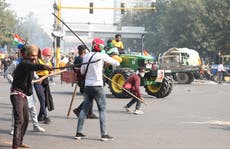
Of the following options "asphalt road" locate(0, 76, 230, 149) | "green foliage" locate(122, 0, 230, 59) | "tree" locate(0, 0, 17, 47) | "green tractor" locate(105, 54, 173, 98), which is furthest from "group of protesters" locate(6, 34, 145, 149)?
"tree" locate(0, 0, 17, 47)

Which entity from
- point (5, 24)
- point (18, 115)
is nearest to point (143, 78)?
point (18, 115)

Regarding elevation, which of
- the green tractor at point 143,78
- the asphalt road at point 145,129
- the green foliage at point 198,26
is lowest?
the asphalt road at point 145,129

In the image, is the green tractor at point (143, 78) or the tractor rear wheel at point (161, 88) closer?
the green tractor at point (143, 78)

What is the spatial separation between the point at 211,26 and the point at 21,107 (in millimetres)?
57329

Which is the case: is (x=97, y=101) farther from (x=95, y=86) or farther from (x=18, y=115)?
(x=18, y=115)

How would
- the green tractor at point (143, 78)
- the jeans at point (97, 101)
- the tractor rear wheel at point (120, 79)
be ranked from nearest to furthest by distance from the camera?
the jeans at point (97, 101), the tractor rear wheel at point (120, 79), the green tractor at point (143, 78)

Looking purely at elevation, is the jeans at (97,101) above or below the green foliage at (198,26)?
below

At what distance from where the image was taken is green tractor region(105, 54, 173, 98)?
2053 centimetres

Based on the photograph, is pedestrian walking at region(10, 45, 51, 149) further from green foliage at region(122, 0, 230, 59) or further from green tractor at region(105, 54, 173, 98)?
green foliage at region(122, 0, 230, 59)

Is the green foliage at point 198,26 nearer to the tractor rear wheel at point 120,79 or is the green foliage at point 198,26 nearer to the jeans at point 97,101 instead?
the tractor rear wheel at point 120,79

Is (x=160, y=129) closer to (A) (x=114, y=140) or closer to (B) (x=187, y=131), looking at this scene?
(B) (x=187, y=131)

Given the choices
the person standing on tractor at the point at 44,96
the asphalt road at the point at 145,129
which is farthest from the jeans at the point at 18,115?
the person standing on tractor at the point at 44,96

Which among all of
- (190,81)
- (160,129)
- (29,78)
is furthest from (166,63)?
(29,78)

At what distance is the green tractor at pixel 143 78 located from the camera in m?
20.5
